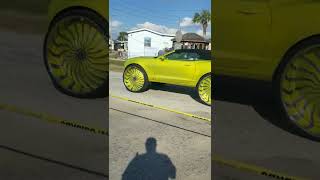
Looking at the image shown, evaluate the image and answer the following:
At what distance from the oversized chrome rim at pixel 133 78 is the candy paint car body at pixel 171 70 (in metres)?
0.06

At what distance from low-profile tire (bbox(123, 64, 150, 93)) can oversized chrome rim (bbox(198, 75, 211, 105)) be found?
→ 0.48 meters

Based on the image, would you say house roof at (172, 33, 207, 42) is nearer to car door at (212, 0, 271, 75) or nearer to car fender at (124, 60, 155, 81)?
car door at (212, 0, 271, 75)

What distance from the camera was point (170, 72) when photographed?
343 cm

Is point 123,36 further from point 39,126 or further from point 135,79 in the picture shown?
point 39,126

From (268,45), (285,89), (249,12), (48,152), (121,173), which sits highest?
(249,12)

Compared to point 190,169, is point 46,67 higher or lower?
higher

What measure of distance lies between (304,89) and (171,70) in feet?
5.05

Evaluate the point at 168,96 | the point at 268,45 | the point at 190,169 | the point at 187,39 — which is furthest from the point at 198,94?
the point at 268,45

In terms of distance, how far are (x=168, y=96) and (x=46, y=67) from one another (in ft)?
3.67

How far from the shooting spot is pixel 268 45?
2.14m

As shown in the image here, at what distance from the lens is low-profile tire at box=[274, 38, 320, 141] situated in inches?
78.3

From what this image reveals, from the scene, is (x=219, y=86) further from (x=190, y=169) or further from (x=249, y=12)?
(x=190, y=169)

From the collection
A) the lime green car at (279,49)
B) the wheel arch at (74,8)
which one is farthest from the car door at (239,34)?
the wheel arch at (74,8)

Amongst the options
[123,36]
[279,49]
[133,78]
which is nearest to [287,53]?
[279,49]
